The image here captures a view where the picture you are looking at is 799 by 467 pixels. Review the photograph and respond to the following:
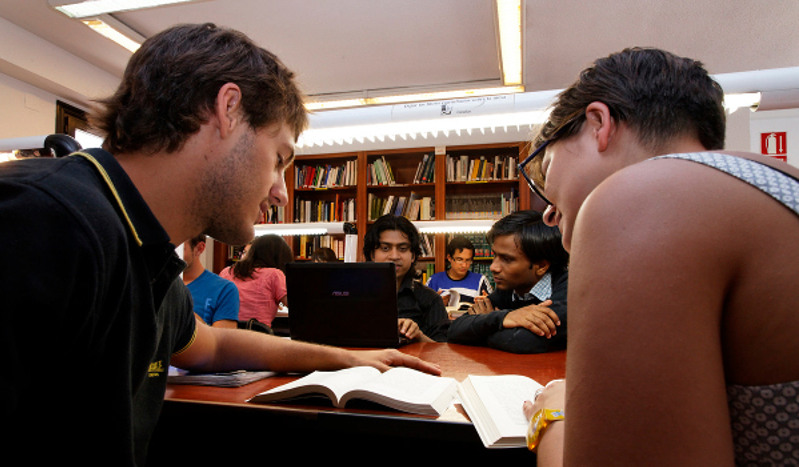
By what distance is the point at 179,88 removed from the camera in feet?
2.84

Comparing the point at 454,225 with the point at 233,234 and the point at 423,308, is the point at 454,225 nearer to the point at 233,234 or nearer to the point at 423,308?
the point at 423,308

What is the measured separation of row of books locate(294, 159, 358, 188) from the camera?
578 cm

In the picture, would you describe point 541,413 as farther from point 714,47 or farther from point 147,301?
point 714,47

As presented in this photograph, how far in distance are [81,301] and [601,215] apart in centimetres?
Answer: 59

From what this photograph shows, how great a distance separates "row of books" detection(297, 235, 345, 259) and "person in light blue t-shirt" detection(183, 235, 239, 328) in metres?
3.41

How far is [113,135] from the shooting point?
2.84 ft

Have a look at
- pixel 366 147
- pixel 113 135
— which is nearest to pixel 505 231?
pixel 113 135

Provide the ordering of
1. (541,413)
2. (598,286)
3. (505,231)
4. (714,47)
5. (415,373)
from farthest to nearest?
(714,47)
(505,231)
(415,373)
(541,413)
(598,286)

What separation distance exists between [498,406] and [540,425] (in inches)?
6.9

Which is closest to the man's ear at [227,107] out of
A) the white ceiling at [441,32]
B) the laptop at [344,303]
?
the laptop at [344,303]

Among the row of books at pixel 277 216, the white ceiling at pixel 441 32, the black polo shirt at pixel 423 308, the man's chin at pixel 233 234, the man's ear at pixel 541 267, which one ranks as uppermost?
the white ceiling at pixel 441 32

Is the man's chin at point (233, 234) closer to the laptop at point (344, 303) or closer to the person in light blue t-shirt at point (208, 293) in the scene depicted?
the laptop at point (344, 303)

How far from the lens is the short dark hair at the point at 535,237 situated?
6.96ft

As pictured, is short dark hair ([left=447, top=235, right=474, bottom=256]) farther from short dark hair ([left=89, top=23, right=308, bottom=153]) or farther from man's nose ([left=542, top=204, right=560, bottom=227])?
short dark hair ([left=89, top=23, right=308, bottom=153])
